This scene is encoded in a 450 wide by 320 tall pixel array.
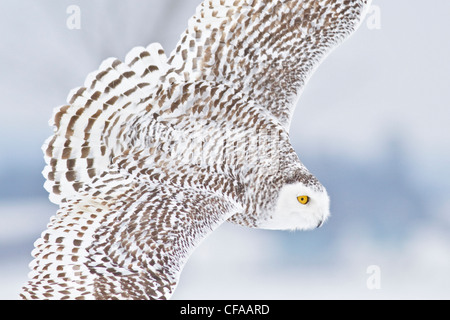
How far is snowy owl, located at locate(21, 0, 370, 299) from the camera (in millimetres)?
1674

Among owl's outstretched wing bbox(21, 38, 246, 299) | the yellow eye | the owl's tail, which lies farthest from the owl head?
the owl's tail

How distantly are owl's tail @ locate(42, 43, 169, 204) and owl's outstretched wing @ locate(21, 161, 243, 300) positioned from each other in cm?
7

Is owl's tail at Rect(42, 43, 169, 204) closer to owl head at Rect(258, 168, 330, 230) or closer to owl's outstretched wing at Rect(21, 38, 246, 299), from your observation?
owl's outstretched wing at Rect(21, 38, 246, 299)

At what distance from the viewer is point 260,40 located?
1.77m

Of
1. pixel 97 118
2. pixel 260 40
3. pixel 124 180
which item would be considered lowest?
pixel 124 180

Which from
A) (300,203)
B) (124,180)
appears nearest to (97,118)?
(124,180)

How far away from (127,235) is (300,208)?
564mm

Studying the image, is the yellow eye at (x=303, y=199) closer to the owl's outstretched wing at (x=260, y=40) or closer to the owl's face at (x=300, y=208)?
the owl's face at (x=300, y=208)

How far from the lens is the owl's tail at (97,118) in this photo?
1714mm

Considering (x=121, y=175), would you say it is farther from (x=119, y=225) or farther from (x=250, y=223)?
(x=250, y=223)

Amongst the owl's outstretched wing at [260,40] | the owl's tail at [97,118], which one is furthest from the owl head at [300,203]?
the owl's tail at [97,118]

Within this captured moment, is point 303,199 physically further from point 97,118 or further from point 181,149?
point 97,118

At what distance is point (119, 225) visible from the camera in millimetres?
1675
